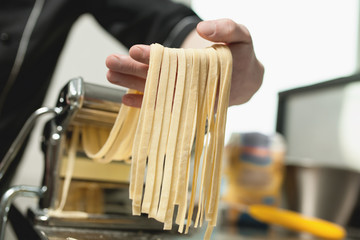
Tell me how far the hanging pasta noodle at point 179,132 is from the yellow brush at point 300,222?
0.71 m

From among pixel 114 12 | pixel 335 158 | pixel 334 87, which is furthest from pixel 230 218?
pixel 114 12

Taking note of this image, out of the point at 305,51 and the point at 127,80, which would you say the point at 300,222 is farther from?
the point at 305,51

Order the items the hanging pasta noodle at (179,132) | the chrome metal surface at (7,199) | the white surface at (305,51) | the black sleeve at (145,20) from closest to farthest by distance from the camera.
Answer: the hanging pasta noodle at (179,132) < the chrome metal surface at (7,199) < the black sleeve at (145,20) < the white surface at (305,51)

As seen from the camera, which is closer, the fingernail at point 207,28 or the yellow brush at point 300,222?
the fingernail at point 207,28

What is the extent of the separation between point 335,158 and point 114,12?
107 cm

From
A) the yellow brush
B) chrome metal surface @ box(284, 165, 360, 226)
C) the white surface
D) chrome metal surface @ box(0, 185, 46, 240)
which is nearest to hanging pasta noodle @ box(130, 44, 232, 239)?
chrome metal surface @ box(0, 185, 46, 240)

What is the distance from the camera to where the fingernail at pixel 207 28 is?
0.36 m

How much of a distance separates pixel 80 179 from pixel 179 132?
10.1 inches

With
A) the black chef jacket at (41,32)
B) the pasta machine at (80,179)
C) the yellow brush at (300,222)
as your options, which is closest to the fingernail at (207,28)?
the pasta machine at (80,179)

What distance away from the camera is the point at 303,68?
1.89m

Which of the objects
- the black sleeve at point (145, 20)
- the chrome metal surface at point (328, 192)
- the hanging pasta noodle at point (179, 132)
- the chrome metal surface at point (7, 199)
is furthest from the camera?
the chrome metal surface at point (328, 192)

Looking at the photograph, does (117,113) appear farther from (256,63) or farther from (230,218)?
(230,218)

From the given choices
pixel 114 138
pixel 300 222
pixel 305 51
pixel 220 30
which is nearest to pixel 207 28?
pixel 220 30

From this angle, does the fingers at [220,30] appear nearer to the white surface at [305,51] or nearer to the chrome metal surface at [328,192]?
the chrome metal surface at [328,192]
